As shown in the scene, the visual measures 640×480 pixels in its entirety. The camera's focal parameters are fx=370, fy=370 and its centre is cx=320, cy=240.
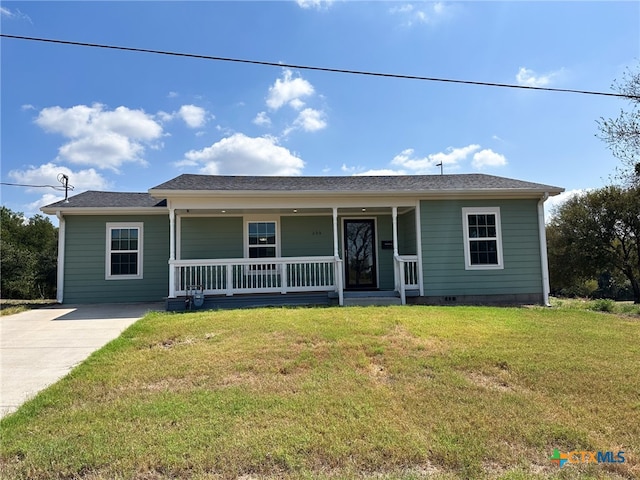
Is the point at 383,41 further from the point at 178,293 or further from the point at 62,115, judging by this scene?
the point at 62,115

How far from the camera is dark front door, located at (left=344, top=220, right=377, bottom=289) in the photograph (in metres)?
10.9

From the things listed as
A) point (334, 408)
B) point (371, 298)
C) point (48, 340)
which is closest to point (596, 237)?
point (371, 298)

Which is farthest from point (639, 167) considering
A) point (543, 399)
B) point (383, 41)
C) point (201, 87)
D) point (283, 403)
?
point (283, 403)

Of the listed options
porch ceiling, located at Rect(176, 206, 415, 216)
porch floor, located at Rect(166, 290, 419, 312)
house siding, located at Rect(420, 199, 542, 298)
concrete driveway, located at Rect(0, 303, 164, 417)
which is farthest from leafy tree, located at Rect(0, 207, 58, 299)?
house siding, located at Rect(420, 199, 542, 298)

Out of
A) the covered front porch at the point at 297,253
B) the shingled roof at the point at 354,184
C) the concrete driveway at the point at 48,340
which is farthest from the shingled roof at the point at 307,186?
the concrete driveway at the point at 48,340

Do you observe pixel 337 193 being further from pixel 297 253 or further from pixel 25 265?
pixel 25 265

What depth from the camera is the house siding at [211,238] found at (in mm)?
10438

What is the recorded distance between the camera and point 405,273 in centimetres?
992

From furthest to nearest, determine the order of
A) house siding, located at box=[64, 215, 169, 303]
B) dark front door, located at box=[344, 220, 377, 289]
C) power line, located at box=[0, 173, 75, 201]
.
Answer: power line, located at box=[0, 173, 75, 201] < dark front door, located at box=[344, 220, 377, 289] < house siding, located at box=[64, 215, 169, 303]

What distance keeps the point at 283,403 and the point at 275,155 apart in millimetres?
13162

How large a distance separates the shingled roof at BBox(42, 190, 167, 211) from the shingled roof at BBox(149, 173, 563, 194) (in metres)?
1.30

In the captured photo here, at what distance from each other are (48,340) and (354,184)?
7853 mm

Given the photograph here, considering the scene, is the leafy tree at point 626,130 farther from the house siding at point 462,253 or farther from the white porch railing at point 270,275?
the white porch railing at point 270,275

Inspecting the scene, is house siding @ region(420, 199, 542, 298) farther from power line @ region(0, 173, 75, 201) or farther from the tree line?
the tree line
